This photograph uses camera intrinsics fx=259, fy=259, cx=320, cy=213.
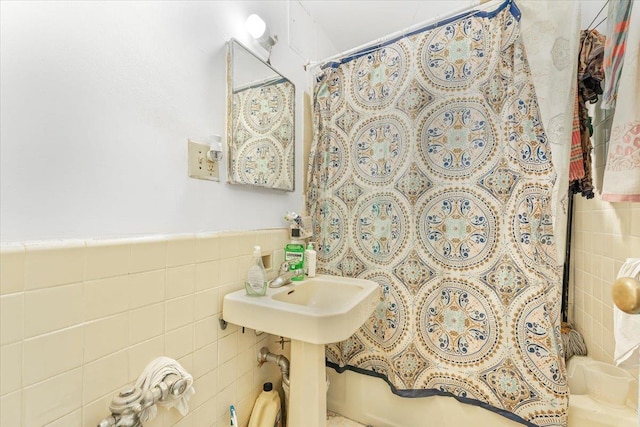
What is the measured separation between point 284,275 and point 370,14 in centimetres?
167

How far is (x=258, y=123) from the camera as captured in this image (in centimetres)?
121

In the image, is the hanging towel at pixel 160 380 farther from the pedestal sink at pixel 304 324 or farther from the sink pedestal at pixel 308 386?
the sink pedestal at pixel 308 386

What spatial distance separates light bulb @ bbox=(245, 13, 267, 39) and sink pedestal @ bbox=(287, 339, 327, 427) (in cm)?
132

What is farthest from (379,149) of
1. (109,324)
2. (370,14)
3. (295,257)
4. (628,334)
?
(109,324)

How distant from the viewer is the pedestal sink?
2.72 feet

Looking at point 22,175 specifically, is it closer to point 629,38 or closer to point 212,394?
point 212,394

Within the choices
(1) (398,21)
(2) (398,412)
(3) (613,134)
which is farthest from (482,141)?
(2) (398,412)

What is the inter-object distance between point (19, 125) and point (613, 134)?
61.4 inches

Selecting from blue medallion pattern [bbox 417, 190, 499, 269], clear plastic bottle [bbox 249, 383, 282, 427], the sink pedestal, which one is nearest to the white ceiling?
blue medallion pattern [bbox 417, 190, 499, 269]

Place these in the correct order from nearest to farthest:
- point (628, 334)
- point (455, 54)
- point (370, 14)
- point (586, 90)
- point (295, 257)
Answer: point (628, 334)
point (586, 90)
point (455, 54)
point (295, 257)
point (370, 14)

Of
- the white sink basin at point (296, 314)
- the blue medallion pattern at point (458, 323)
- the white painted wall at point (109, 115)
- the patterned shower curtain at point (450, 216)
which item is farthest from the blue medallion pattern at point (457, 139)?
the white painted wall at point (109, 115)

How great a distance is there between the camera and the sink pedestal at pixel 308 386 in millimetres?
984

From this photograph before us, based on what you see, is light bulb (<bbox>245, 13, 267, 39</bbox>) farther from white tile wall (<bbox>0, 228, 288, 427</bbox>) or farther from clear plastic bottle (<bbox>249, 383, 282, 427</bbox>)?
clear plastic bottle (<bbox>249, 383, 282, 427</bbox>)

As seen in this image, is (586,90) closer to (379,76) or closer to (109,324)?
(379,76)
